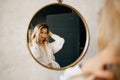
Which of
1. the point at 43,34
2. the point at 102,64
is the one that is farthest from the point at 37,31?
the point at 102,64

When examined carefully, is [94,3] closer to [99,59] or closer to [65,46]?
[65,46]

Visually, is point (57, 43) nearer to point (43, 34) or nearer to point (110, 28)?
point (43, 34)

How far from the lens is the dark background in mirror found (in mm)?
1611

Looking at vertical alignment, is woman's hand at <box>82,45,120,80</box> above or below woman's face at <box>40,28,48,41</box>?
below

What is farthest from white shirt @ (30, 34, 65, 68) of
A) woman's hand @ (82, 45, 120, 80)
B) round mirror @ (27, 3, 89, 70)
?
woman's hand @ (82, 45, 120, 80)

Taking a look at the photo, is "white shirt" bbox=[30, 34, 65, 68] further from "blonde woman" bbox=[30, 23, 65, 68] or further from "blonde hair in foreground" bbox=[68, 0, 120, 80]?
"blonde hair in foreground" bbox=[68, 0, 120, 80]

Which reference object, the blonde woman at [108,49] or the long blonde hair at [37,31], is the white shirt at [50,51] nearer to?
the long blonde hair at [37,31]

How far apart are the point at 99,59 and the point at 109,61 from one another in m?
0.03

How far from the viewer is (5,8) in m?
1.86

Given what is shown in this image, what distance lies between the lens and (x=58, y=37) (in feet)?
5.42

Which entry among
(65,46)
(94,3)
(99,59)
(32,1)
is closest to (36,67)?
(65,46)

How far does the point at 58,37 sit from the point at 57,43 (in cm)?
5

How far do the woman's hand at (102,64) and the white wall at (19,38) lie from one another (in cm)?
112

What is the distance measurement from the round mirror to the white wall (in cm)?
6
